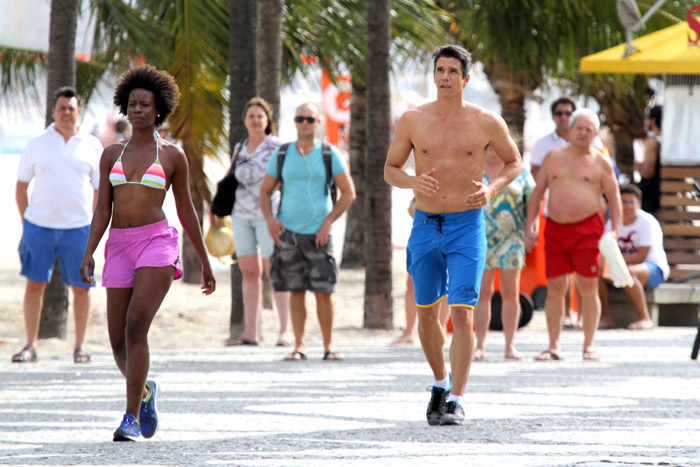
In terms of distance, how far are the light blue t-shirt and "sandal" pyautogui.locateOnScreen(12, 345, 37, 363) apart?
208 cm

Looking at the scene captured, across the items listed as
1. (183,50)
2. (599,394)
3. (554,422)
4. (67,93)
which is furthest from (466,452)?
(183,50)

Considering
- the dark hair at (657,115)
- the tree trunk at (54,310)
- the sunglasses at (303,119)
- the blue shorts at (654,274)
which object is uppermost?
the dark hair at (657,115)

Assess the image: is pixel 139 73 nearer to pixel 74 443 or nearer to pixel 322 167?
pixel 74 443

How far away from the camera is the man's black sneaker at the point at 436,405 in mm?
6539

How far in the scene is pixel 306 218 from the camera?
9.52 m

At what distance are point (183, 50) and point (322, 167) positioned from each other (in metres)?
5.29

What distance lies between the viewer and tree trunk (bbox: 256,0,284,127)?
39.4 ft

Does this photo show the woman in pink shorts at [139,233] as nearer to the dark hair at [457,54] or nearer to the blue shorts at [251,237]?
the dark hair at [457,54]

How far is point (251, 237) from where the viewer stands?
10.6 meters

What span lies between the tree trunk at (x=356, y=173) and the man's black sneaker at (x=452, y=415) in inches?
478

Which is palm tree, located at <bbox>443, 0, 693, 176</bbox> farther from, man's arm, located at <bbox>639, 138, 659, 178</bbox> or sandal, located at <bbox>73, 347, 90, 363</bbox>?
sandal, located at <bbox>73, 347, 90, 363</bbox>

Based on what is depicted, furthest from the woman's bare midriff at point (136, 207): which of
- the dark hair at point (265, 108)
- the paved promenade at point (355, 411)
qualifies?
the dark hair at point (265, 108)

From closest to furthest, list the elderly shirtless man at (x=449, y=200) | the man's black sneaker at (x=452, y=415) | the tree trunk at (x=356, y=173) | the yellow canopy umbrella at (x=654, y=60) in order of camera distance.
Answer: the man's black sneaker at (x=452, y=415), the elderly shirtless man at (x=449, y=200), the yellow canopy umbrella at (x=654, y=60), the tree trunk at (x=356, y=173)

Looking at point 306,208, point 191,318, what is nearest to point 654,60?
point 191,318
